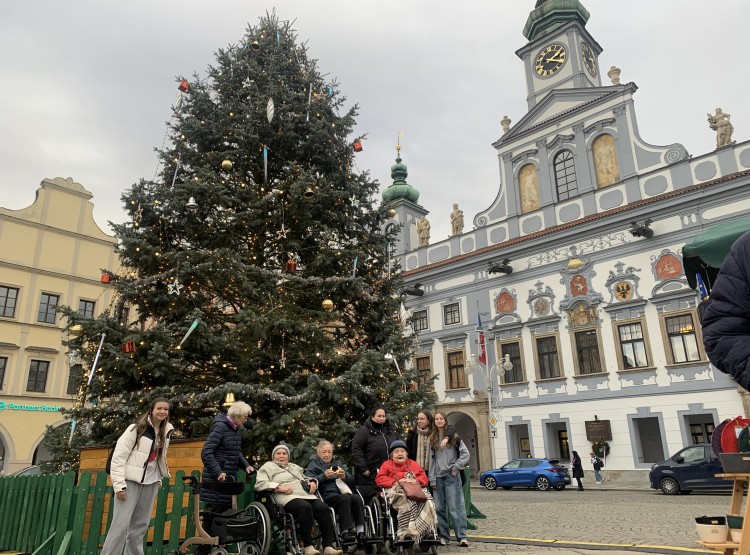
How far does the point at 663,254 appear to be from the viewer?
70.8ft

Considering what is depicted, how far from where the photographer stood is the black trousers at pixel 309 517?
5602mm

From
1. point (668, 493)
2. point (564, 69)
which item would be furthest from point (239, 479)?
point (564, 69)

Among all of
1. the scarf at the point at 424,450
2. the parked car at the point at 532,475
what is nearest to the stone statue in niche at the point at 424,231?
the parked car at the point at 532,475

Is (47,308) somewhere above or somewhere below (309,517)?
above

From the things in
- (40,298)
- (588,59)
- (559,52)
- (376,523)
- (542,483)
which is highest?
(559,52)

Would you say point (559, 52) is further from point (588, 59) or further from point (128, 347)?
point (128, 347)

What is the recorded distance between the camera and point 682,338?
20.9 m

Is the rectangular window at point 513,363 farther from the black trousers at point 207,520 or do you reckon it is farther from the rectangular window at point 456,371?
the black trousers at point 207,520

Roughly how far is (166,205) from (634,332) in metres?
19.6

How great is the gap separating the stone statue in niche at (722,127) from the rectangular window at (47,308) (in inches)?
1267

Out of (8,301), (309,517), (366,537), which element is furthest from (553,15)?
(8,301)

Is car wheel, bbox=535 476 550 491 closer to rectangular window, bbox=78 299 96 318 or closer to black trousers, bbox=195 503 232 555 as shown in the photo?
black trousers, bbox=195 503 232 555

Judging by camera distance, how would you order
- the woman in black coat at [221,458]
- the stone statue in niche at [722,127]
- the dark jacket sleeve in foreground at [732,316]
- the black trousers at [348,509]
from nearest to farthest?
the dark jacket sleeve in foreground at [732,316] → the woman in black coat at [221,458] → the black trousers at [348,509] → the stone statue in niche at [722,127]

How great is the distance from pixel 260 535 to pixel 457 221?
25.5 metres
